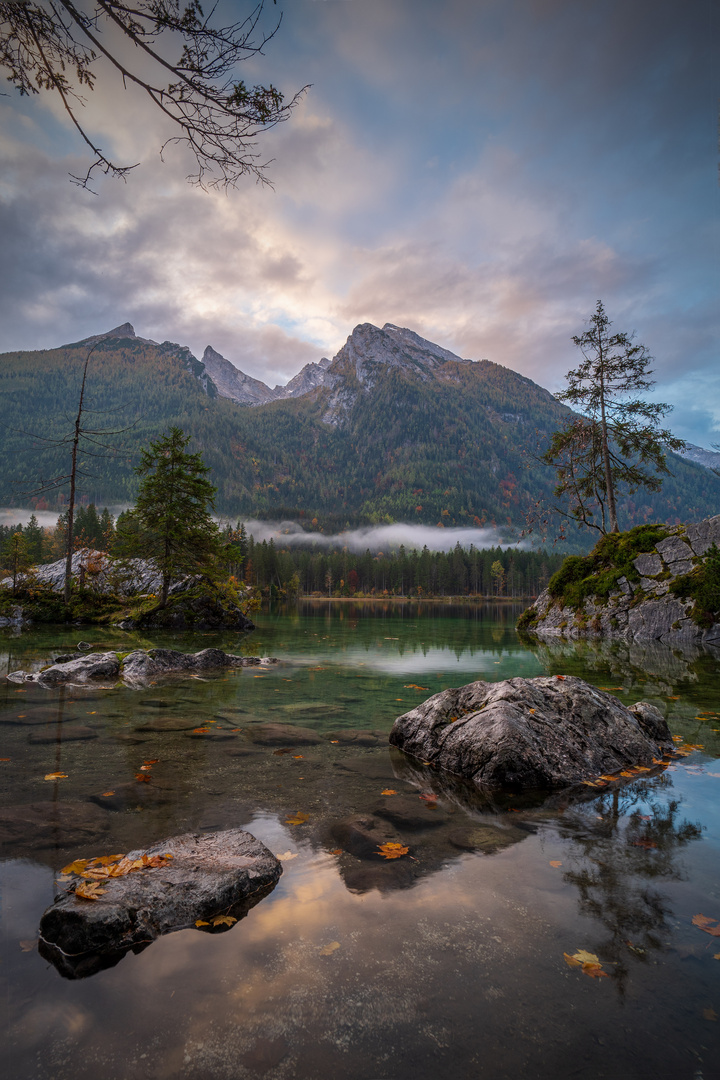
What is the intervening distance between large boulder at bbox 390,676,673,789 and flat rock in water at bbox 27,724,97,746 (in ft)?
15.5

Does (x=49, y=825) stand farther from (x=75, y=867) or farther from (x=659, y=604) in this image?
(x=659, y=604)

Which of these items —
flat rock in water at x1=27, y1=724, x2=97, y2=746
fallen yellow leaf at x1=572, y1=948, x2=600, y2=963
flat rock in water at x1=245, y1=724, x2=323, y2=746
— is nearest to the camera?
fallen yellow leaf at x1=572, y1=948, x2=600, y2=963

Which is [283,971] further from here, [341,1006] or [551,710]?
[551,710]

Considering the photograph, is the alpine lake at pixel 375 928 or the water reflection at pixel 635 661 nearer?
the alpine lake at pixel 375 928

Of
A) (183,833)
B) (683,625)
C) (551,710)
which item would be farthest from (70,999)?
(683,625)

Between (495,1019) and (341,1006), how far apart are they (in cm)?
77

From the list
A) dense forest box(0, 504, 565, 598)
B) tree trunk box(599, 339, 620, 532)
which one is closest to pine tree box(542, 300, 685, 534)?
tree trunk box(599, 339, 620, 532)

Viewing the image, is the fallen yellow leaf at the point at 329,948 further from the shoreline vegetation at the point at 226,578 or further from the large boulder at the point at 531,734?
the shoreline vegetation at the point at 226,578

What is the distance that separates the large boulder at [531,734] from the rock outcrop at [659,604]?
1776 cm

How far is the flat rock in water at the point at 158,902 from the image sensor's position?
2.86 m

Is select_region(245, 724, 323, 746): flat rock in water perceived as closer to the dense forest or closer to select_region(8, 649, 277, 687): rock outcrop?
select_region(8, 649, 277, 687): rock outcrop

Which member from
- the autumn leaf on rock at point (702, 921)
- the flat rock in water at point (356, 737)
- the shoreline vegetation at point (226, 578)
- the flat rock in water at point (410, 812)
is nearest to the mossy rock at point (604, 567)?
the shoreline vegetation at point (226, 578)

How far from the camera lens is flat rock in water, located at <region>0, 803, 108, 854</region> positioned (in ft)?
13.8

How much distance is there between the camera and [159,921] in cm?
311
